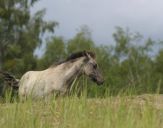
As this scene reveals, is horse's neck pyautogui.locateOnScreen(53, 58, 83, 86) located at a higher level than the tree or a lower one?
lower

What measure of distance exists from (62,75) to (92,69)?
1.25 meters

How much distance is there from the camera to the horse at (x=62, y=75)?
14781 millimetres

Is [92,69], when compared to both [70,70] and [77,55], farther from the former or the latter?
[70,70]

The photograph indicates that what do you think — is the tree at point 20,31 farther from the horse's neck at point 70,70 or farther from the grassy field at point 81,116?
the grassy field at point 81,116

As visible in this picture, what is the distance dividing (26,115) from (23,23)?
122 ft

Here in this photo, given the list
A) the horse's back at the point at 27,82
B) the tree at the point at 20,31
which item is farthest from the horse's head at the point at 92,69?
the tree at the point at 20,31

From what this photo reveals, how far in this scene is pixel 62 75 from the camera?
15180 mm

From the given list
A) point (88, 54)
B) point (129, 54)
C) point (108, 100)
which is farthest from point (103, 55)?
point (108, 100)

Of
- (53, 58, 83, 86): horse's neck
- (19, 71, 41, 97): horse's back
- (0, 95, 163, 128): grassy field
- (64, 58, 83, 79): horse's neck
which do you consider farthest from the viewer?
(19, 71, 41, 97): horse's back

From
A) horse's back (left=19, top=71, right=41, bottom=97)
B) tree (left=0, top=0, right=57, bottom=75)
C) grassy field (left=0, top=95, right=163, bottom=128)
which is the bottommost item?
A: grassy field (left=0, top=95, right=163, bottom=128)

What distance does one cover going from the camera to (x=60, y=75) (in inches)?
598

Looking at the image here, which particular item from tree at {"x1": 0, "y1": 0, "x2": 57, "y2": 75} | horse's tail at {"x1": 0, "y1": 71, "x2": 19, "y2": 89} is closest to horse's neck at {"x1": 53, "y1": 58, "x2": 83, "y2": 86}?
horse's tail at {"x1": 0, "y1": 71, "x2": 19, "y2": 89}

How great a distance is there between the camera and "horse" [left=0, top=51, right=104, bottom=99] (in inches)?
582

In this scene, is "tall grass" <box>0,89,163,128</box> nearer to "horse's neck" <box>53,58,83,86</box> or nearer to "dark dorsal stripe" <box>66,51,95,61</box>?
"horse's neck" <box>53,58,83,86</box>
